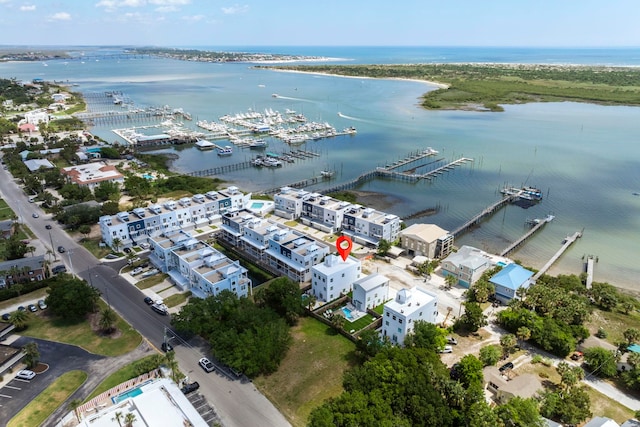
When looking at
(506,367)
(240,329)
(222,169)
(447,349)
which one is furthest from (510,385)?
(222,169)

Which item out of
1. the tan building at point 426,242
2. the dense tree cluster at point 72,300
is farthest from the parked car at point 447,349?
the dense tree cluster at point 72,300

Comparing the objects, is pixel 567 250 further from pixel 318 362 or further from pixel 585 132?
pixel 585 132

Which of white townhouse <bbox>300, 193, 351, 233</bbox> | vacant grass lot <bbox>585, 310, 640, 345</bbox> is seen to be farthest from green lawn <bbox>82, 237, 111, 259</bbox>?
vacant grass lot <bbox>585, 310, 640, 345</bbox>

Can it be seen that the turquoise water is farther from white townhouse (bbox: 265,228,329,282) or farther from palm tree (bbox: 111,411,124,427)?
palm tree (bbox: 111,411,124,427)

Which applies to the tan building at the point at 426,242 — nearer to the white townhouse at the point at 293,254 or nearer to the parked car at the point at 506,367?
the white townhouse at the point at 293,254

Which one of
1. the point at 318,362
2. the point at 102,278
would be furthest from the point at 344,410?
the point at 102,278

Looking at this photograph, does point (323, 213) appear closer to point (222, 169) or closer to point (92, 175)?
point (222, 169)

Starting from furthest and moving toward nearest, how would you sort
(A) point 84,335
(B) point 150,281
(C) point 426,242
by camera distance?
(C) point 426,242, (B) point 150,281, (A) point 84,335
